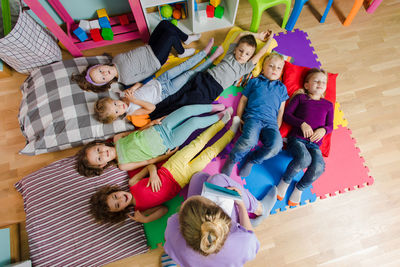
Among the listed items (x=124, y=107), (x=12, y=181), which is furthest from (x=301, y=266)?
(x=12, y=181)

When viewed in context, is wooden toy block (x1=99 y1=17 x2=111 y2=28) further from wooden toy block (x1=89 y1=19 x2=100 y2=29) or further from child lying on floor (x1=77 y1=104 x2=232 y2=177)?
child lying on floor (x1=77 y1=104 x2=232 y2=177)

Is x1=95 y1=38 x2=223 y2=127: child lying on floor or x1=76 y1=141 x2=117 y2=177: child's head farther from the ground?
x1=95 y1=38 x2=223 y2=127: child lying on floor

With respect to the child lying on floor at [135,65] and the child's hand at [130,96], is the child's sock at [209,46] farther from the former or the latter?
the child's hand at [130,96]

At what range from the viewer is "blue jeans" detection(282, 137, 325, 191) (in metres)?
1.93

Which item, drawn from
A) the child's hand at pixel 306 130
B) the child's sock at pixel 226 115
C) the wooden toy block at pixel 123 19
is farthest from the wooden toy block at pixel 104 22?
the child's hand at pixel 306 130

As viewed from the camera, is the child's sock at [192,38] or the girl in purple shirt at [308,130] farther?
the child's sock at [192,38]

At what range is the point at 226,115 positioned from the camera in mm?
2168

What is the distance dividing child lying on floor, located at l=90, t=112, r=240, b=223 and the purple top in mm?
728

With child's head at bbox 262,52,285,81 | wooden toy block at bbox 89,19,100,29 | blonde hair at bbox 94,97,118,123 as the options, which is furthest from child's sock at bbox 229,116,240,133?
wooden toy block at bbox 89,19,100,29

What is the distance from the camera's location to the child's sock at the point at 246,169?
6.66 feet

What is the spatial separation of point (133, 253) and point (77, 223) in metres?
0.55

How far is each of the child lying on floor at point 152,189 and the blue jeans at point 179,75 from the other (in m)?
0.60

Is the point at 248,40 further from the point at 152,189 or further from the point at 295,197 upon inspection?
the point at 152,189

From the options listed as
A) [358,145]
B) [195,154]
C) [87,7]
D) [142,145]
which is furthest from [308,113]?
[87,7]
